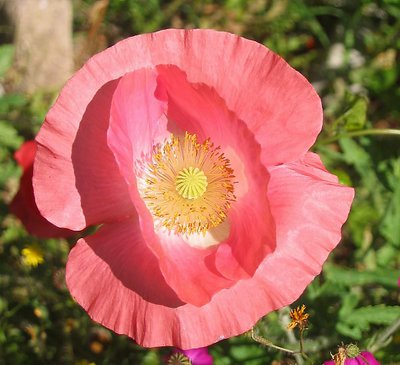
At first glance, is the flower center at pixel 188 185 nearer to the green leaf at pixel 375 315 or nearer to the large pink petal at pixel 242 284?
the large pink petal at pixel 242 284

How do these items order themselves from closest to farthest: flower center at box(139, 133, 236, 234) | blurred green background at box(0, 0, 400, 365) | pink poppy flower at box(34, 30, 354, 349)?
pink poppy flower at box(34, 30, 354, 349), flower center at box(139, 133, 236, 234), blurred green background at box(0, 0, 400, 365)

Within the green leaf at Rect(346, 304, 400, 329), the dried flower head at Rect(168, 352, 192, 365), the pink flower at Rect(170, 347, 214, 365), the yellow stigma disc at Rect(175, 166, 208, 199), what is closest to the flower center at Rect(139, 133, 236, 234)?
the yellow stigma disc at Rect(175, 166, 208, 199)

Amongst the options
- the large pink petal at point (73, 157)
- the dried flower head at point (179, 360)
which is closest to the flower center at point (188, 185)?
the large pink petal at point (73, 157)

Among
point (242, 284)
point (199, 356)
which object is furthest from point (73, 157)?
point (199, 356)

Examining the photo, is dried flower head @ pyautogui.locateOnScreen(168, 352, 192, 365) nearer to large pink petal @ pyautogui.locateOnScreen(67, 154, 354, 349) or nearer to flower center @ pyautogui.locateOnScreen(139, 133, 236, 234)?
large pink petal @ pyautogui.locateOnScreen(67, 154, 354, 349)

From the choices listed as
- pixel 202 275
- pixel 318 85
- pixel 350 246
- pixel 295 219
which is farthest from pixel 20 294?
pixel 318 85

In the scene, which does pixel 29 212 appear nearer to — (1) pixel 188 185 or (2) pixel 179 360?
(1) pixel 188 185

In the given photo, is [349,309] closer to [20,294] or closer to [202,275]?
[202,275]

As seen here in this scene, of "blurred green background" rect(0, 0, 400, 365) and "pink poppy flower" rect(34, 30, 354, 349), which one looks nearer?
"pink poppy flower" rect(34, 30, 354, 349)
